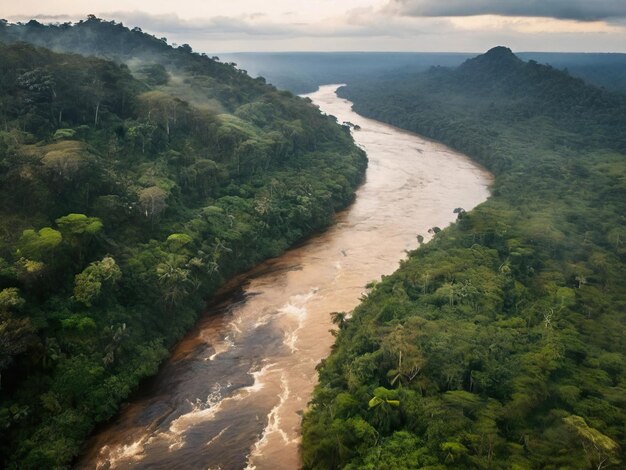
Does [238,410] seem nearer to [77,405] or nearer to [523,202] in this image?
[77,405]

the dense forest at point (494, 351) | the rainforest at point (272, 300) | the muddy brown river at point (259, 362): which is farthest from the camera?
the muddy brown river at point (259, 362)

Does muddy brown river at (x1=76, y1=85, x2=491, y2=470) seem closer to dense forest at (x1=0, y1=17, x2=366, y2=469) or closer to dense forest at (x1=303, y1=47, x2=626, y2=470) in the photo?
dense forest at (x1=0, y1=17, x2=366, y2=469)

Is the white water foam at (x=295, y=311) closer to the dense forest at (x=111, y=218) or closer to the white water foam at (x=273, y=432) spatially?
the white water foam at (x=273, y=432)

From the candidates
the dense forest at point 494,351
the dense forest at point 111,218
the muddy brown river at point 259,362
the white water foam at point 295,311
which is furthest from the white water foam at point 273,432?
the dense forest at point 111,218

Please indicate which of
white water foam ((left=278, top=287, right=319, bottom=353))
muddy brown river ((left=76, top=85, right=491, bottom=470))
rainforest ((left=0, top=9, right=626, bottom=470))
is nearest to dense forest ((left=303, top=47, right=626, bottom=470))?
rainforest ((left=0, top=9, right=626, bottom=470))


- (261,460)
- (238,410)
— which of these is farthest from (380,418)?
(238,410)
